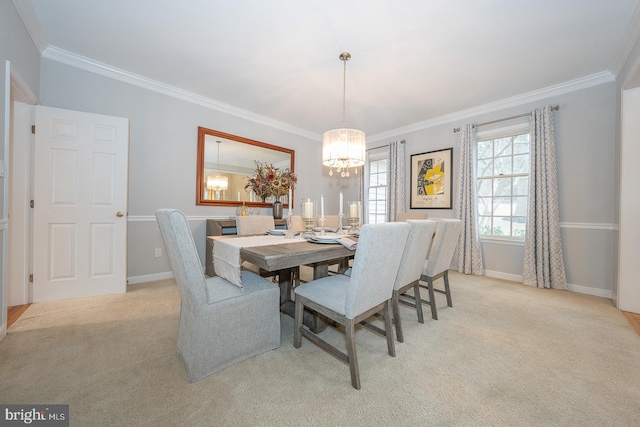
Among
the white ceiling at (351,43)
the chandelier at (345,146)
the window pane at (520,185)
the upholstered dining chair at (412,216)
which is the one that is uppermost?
the white ceiling at (351,43)

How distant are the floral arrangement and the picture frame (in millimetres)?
2232

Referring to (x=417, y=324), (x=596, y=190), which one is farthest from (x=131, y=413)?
(x=596, y=190)

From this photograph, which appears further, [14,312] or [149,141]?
[149,141]

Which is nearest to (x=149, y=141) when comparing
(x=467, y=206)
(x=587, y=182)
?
(x=467, y=206)

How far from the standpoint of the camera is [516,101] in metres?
3.44

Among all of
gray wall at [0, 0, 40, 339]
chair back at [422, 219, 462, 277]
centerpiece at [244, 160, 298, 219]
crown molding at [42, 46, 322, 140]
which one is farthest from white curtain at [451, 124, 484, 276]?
gray wall at [0, 0, 40, 339]

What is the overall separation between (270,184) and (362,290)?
111 inches

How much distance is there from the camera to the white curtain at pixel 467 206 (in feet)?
12.2

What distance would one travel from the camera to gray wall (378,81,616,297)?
2859mm

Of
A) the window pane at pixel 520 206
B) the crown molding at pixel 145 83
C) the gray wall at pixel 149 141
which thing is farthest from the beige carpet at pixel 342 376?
the crown molding at pixel 145 83

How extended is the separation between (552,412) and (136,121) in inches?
175

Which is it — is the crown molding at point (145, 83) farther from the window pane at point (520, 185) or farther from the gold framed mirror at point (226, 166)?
the window pane at point (520, 185)

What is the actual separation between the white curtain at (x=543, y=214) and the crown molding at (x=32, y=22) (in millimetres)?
5315

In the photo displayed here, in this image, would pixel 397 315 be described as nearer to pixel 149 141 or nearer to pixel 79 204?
pixel 79 204
